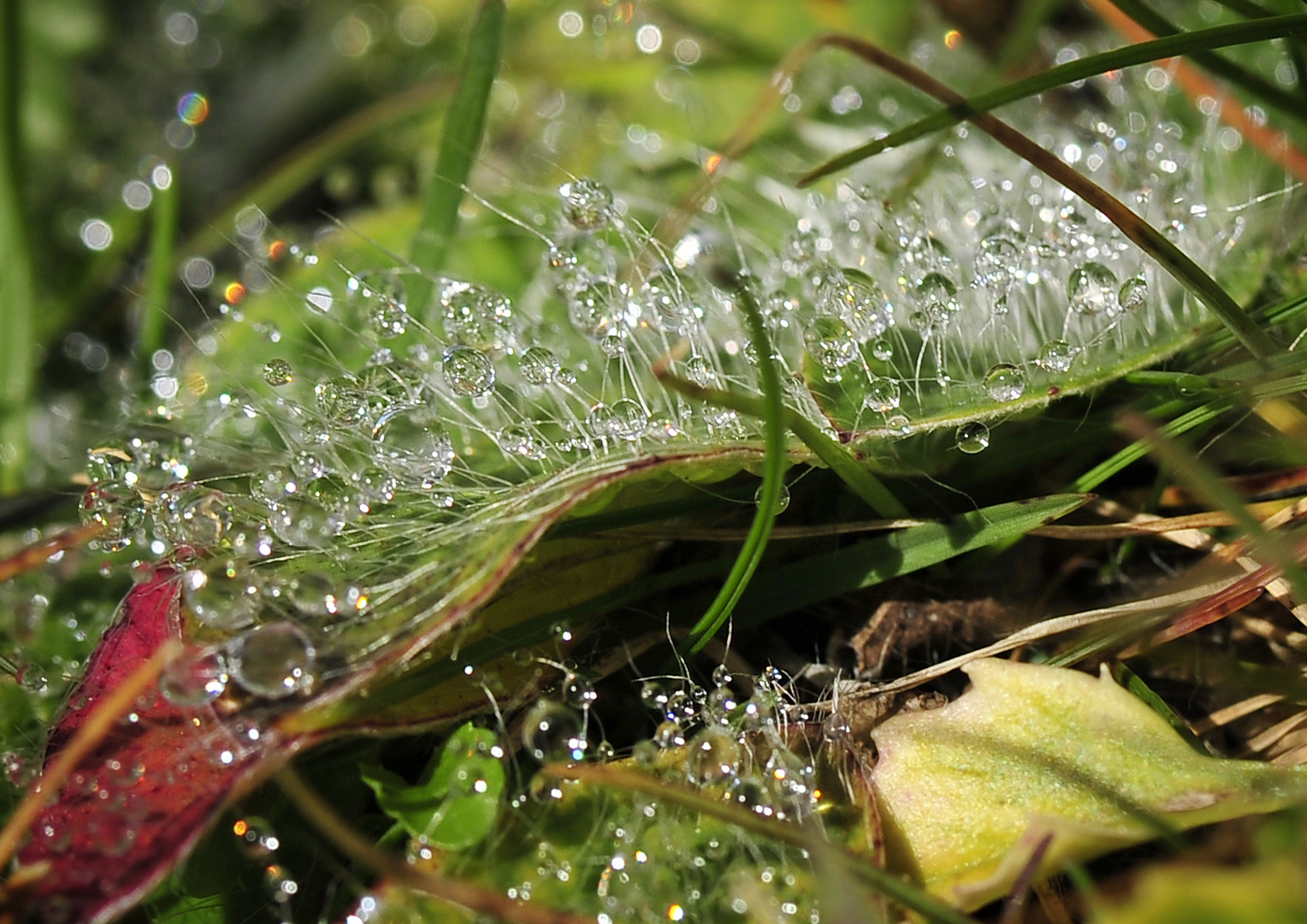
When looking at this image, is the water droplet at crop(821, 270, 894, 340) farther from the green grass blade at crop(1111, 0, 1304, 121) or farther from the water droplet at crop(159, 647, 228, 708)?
the water droplet at crop(159, 647, 228, 708)

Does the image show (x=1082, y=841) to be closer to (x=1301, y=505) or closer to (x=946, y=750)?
(x=946, y=750)

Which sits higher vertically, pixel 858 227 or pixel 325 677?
pixel 858 227

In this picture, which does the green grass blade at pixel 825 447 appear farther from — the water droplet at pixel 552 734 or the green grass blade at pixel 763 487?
the water droplet at pixel 552 734

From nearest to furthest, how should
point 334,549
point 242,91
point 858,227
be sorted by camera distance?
point 334,549
point 858,227
point 242,91

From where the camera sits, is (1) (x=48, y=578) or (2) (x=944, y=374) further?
(1) (x=48, y=578)

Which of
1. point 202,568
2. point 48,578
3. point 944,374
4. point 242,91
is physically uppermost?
point 242,91

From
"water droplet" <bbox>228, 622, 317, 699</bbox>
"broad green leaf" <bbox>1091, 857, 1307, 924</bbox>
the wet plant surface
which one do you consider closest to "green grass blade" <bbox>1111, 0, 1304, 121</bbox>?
the wet plant surface

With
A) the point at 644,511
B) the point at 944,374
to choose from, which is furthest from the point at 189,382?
the point at 944,374
